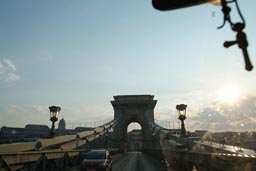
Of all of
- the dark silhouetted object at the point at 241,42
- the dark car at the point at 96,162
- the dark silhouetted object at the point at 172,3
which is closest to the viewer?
the dark silhouetted object at the point at 241,42

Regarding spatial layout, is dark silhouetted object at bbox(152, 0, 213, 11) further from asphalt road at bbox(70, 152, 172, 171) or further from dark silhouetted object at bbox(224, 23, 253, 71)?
asphalt road at bbox(70, 152, 172, 171)

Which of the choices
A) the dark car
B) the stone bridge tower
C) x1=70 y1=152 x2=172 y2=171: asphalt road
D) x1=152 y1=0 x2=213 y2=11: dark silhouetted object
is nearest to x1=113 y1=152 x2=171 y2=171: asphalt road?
x1=70 y1=152 x2=172 y2=171: asphalt road

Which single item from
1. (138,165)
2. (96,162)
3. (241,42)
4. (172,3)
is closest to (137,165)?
(138,165)

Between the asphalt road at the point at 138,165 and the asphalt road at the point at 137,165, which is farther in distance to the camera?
the asphalt road at the point at 138,165

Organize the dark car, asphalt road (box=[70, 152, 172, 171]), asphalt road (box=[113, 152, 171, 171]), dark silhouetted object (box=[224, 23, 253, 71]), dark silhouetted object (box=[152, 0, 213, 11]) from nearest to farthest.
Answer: dark silhouetted object (box=[224, 23, 253, 71])
dark silhouetted object (box=[152, 0, 213, 11])
the dark car
asphalt road (box=[70, 152, 172, 171])
asphalt road (box=[113, 152, 171, 171])

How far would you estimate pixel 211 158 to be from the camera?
10.3m

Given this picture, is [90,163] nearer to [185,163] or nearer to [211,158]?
[185,163]

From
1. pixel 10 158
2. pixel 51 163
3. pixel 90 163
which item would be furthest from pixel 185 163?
pixel 10 158

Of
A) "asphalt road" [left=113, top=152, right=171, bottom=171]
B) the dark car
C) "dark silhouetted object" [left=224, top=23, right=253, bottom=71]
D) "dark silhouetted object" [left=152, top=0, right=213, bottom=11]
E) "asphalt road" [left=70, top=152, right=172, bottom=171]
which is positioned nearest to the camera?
"dark silhouetted object" [left=224, top=23, right=253, bottom=71]

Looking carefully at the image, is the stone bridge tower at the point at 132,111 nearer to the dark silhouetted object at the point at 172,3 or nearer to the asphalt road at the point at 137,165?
the asphalt road at the point at 137,165

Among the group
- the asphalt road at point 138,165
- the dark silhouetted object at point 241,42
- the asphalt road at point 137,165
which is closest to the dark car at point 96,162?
the asphalt road at point 137,165

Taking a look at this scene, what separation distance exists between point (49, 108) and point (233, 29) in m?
23.0

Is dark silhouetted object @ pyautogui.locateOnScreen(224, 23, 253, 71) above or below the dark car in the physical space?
above

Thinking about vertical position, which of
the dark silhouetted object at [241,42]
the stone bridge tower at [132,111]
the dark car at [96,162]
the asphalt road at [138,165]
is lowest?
the asphalt road at [138,165]
